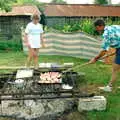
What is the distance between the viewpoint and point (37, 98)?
7.00 meters

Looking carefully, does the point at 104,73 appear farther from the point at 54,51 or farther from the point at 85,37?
the point at 54,51

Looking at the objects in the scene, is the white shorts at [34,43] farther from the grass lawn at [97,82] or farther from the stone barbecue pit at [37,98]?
the stone barbecue pit at [37,98]

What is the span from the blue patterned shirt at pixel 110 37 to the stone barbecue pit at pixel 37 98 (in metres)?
1.23

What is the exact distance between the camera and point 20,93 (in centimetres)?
714

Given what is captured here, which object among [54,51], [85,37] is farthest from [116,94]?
[54,51]

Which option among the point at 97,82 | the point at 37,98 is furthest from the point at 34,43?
the point at 37,98

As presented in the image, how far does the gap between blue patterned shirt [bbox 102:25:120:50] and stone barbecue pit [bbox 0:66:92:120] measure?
1.23 m

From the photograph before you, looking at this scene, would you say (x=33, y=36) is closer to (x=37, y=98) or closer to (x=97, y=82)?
(x=97, y=82)

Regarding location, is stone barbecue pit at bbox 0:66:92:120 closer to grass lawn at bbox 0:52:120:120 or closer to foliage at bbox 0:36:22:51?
grass lawn at bbox 0:52:120:120

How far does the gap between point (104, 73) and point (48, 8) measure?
58.1 ft

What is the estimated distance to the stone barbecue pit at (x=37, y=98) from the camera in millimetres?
7125

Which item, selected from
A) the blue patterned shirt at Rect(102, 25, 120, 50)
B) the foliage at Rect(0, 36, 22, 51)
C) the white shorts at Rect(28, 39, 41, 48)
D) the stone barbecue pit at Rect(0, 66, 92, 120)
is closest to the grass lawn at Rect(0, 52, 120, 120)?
the stone barbecue pit at Rect(0, 66, 92, 120)

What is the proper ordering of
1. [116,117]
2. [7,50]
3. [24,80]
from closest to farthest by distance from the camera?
[116,117] < [24,80] < [7,50]

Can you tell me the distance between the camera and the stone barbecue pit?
712cm
